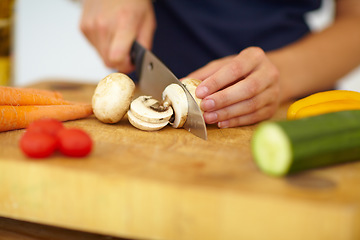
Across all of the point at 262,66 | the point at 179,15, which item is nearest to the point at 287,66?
the point at 262,66

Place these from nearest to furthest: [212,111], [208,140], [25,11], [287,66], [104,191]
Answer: [104,191] < [208,140] < [212,111] < [287,66] < [25,11]

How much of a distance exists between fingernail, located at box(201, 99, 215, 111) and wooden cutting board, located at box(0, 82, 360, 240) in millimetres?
239

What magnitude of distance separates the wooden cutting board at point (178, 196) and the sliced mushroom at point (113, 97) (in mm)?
252

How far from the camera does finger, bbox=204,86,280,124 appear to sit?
4.27 feet

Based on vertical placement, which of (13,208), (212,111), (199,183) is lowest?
(13,208)

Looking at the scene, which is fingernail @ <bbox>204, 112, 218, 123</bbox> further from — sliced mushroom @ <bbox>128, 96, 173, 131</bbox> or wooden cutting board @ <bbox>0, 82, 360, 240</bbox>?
wooden cutting board @ <bbox>0, 82, 360, 240</bbox>

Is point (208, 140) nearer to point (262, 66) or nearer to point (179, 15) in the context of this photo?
point (262, 66)

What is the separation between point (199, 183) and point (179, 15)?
1.48 metres

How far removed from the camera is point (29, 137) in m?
0.93

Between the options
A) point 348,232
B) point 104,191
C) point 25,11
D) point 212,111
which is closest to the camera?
point 348,232

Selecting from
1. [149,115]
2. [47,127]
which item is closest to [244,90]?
[149,115]

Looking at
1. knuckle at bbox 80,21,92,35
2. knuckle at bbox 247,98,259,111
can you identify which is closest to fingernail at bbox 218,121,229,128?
knuckle at bbox 247,98,259,111

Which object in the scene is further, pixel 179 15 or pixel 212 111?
pixel 179 15

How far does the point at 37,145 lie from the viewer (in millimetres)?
917
